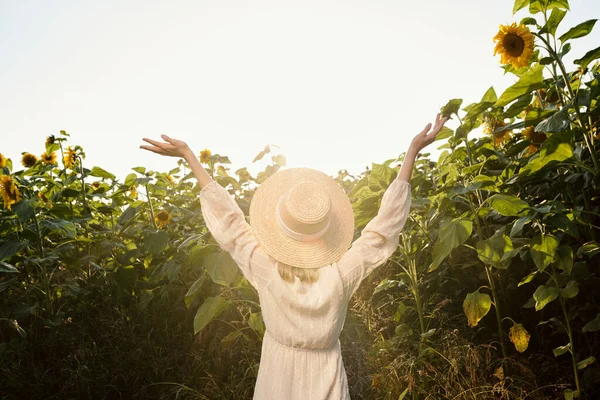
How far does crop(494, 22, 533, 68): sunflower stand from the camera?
8.35 feet

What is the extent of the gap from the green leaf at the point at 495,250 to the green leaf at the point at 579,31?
0.98 metres

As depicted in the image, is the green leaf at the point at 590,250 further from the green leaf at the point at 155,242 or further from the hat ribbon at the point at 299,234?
the green leaf at the point at 155,242

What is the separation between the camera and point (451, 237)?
230 cm

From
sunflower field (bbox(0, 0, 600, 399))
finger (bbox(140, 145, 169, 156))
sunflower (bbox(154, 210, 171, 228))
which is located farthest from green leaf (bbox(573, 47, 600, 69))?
sunflower (bbox(154, 210, 171, 228))

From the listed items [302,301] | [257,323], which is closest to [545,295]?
[302,301]

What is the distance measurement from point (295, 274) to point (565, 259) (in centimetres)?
127

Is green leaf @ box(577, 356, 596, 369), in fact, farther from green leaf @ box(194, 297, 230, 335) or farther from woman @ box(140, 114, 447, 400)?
green leaf @ box(194, 297, 230, 335)

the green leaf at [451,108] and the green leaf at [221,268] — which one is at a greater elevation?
the green leaf at [451,108]

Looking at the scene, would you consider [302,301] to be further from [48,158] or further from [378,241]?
[48,158]

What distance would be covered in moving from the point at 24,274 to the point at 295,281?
319 centimetres

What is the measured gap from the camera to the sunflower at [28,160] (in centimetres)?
498

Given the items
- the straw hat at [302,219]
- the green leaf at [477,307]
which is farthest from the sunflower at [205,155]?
the green leaf at [477,307]

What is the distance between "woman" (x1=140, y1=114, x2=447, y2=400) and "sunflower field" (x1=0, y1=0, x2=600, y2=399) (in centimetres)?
53

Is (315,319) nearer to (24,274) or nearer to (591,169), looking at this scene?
(591,169)
